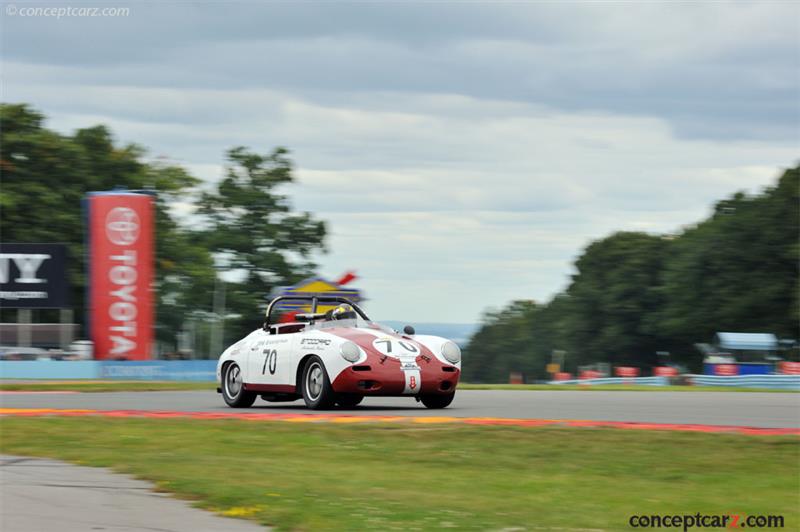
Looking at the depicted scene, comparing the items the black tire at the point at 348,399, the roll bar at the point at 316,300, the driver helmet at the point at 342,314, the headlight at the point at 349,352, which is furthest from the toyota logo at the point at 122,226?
the headlight at the point at 349,352

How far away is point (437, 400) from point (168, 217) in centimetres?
5389

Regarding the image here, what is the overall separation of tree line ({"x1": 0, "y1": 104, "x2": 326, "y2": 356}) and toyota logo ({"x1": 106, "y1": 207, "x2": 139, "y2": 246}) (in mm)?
14932

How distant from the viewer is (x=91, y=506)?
25.2ft

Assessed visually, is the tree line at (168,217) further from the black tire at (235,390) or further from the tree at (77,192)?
the black tire at (235,390)

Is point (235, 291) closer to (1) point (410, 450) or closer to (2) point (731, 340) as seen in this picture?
(2) point (731, 340)

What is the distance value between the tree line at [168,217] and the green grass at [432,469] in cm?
4617

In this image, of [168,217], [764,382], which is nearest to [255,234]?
[168,217]

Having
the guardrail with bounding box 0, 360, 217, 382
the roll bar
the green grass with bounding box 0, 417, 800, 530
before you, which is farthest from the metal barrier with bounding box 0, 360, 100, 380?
the green grass with bounding box 0, 417, 800, 530

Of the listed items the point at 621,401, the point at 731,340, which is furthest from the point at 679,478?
the point at 731,340

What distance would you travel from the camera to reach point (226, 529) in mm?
7090

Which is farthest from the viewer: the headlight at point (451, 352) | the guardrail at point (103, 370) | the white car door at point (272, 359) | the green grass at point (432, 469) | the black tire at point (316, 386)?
the guardrail at point (103, 370)

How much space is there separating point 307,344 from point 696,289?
64.5 meters

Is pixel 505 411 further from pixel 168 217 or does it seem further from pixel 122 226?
pixel 168 217

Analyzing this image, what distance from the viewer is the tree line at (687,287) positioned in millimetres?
69250
